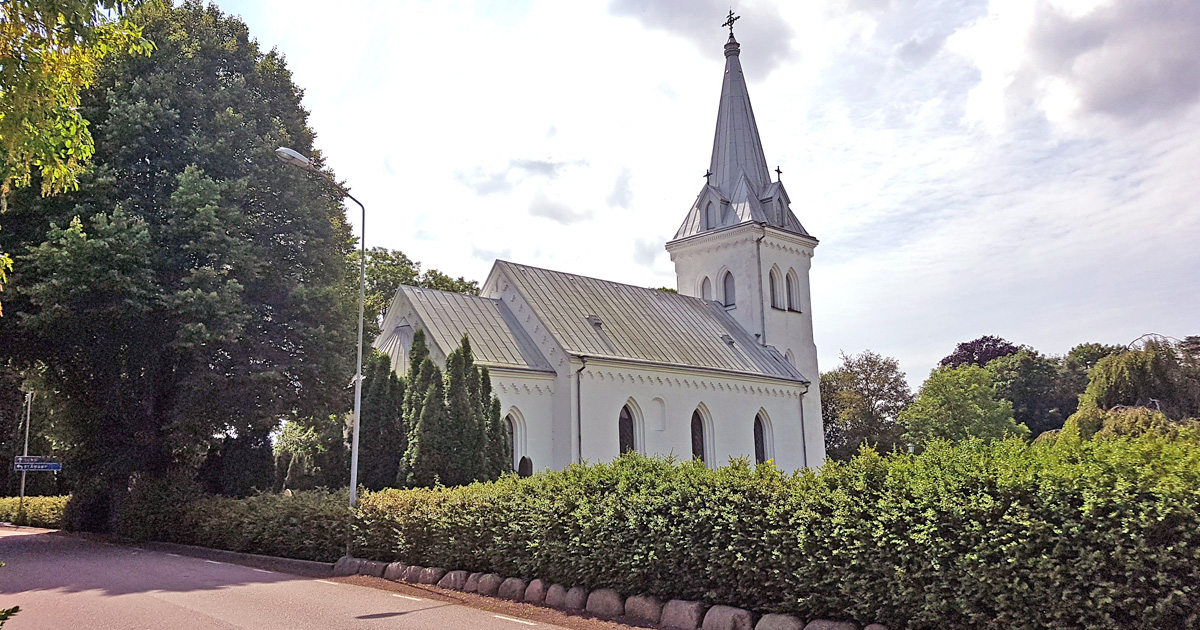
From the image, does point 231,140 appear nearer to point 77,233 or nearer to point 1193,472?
point 77,233

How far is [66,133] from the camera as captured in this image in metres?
6.64

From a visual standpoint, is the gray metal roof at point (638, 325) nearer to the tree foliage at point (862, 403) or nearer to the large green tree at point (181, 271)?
the large green tree at point (181, 271)

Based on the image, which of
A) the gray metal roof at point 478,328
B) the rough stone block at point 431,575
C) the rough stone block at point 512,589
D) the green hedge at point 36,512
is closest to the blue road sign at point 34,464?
the green hedge at point 36,512

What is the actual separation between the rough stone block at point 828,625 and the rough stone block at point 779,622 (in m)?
0.16

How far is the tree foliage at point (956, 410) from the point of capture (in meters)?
48.0

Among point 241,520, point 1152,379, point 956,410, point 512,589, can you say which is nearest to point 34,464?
point 241,520

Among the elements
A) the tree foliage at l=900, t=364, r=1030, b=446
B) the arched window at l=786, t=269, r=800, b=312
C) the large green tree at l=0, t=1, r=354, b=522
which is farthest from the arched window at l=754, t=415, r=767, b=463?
the large green tree at l=0, t=1, r=354, b=522

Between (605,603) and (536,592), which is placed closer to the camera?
(605,603)

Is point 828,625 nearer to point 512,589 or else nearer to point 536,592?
point 536,592

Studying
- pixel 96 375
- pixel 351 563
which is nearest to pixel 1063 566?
pixel 351 563

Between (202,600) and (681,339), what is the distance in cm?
2281

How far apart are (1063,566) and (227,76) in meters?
24.5

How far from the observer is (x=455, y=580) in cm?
1391

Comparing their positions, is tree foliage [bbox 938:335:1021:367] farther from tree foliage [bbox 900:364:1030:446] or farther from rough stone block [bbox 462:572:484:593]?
rough stone block [bbox 462:572:484:593]
